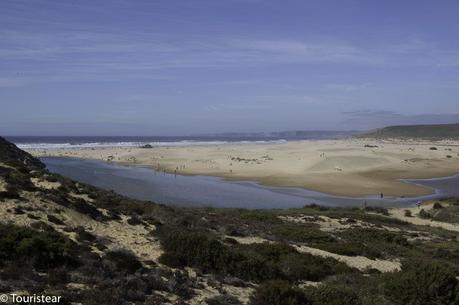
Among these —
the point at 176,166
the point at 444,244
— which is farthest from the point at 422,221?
the point at 176,166

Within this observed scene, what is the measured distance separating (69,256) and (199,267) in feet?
10.7

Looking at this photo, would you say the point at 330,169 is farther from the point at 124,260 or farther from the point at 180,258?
the point at 124,260

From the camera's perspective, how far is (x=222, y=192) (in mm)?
43156

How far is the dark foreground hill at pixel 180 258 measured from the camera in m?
10.2

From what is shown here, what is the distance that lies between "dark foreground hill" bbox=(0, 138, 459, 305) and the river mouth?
551 inches

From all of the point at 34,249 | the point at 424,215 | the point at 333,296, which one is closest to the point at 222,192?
the point at 424,215

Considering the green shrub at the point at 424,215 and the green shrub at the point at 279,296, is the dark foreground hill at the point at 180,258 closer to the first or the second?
the green shrub at the point at 279,296

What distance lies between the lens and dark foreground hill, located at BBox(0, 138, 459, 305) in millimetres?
10203

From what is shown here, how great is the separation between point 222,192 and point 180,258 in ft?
98.1

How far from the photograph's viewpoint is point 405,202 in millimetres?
40344

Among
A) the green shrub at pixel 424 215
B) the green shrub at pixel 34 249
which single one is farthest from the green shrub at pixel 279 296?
the green shrub at pixel 424 215

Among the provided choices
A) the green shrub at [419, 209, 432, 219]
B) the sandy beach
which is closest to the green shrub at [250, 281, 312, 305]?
the green shrub at [419, 209, 432, 219]

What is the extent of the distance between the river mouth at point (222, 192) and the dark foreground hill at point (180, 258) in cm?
1399

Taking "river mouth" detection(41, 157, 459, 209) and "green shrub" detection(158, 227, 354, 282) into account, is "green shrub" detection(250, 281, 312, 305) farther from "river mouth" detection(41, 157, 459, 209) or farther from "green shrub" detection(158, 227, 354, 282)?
"river mouth" detection(41, 157, 459, 209)
